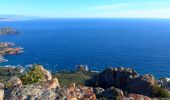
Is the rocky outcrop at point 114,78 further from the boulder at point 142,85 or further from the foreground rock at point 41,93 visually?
the foreground rock at point 41,93

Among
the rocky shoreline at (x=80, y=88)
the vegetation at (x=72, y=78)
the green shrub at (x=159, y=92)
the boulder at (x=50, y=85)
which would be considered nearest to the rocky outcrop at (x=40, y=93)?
the rocky shoreline at (x=80, y=88)

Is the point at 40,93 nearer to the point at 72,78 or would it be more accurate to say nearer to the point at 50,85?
the point at 50,85

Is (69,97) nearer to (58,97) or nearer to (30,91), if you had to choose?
(58,97)

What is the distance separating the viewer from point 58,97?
25547mm

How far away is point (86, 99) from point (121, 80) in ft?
172

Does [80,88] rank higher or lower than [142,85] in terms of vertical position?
higher

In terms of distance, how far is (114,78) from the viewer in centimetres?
8319

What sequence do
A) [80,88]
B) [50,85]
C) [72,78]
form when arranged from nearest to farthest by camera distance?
1. [50,85]
2. [80,88]
3. [72,78]

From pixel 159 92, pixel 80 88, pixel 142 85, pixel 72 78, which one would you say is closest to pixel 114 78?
pixel 142 85

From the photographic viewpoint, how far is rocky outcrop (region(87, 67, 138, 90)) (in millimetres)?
80250

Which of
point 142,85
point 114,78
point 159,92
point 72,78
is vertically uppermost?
point 159,92

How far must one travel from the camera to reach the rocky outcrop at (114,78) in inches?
3159

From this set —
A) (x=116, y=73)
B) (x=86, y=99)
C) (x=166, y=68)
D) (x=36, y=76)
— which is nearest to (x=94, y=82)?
(x=116, y=73)

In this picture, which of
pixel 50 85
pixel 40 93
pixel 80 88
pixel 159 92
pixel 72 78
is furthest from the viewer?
pixel 72 78
